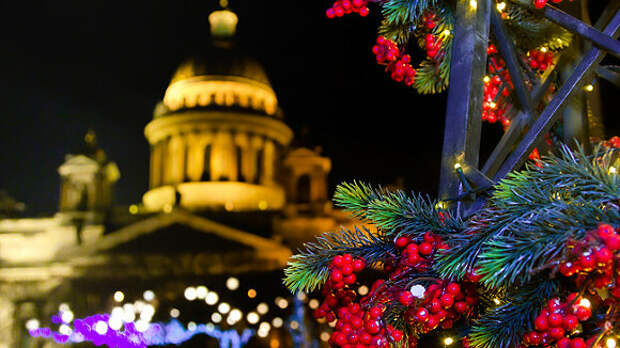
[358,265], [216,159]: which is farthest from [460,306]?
[216,159]

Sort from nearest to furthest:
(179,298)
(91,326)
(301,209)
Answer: (91,326), (179,298), (301,209)

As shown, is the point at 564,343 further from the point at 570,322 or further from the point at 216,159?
the point at 216,159

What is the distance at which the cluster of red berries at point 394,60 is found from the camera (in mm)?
3250

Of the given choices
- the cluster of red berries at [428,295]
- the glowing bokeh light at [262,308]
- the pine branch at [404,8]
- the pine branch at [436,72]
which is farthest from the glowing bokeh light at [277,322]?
the cluster of red berries at [428,295]

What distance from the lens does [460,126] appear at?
2.58 m

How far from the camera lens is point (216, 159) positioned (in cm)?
4841

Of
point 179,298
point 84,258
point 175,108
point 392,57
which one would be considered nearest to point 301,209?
point 179,298

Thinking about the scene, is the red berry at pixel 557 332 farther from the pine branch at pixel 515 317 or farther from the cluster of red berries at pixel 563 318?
the pine branch at pixel 515 317

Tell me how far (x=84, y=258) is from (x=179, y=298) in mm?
6758

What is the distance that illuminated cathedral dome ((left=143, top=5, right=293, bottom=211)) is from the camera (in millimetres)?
47562

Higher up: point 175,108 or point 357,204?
point 175,108

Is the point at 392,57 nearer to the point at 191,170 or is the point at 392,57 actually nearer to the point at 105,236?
the point at 105,236

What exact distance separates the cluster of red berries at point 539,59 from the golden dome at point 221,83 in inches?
1844

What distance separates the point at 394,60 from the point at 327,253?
127 cm
